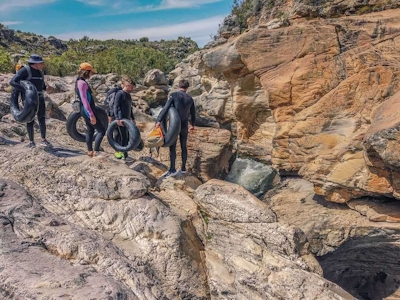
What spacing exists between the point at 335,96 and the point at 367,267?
4.28 meters

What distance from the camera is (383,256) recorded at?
877 centimetres

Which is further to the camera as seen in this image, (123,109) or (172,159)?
(172,159)

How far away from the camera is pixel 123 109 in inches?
316

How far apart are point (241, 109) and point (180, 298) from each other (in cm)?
1070

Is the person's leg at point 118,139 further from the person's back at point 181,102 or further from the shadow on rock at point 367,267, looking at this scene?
the shadow on rock at point 367,267

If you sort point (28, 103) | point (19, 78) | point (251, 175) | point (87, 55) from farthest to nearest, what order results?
1. point (87, 55)
2. point (251, 175)
3. point (19, 78)
4. point (28, 103)

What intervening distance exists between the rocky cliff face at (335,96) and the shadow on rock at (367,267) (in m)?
1.14

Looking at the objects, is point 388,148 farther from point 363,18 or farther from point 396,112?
point 363,18

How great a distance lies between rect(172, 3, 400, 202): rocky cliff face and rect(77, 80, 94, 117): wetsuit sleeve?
4951 millimetres

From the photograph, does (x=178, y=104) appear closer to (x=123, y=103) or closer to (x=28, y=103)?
(x=123, y=103)

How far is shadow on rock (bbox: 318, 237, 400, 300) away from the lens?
27.6 feet

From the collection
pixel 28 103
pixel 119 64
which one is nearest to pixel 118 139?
pixel 28 103

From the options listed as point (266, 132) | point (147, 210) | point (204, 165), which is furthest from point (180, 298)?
point (266, 132)

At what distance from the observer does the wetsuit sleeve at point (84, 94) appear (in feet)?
23.8
